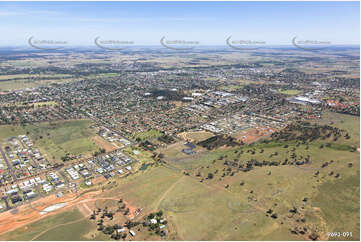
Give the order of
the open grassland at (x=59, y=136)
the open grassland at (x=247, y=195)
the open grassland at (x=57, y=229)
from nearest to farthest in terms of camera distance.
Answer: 1. the open grassland at (x=57, y=229)
2. the open grassland at (x=247, y=195)
3. the open grassland at (x=59, y=136)

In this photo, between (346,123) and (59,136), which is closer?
(59,136)

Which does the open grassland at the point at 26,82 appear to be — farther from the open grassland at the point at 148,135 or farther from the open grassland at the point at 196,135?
the open grassland at the point at 196,135

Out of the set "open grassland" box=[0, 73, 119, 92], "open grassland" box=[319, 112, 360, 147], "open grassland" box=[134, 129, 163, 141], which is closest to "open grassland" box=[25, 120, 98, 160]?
"open grassland" box=[134, 129, 163, 141]

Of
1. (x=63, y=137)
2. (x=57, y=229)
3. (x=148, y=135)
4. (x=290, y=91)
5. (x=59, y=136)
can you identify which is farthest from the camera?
(x=290, y=91)

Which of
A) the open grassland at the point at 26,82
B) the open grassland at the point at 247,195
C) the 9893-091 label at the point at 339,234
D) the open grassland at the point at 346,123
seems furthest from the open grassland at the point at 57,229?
the open grassland at the point at 26,82

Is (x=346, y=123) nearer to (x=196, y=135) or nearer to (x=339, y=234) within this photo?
(x=196, y=135)

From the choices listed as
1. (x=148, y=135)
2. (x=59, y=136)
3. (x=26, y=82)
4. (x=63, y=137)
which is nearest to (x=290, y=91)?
(x=148, y=135)

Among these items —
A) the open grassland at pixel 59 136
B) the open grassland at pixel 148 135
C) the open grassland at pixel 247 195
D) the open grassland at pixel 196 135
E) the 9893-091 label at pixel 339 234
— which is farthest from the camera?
the open grassland at pixel 148 135

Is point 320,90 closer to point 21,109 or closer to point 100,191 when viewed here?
point 100,191
